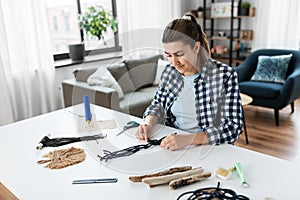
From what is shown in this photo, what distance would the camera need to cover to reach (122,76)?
3430 millimetres

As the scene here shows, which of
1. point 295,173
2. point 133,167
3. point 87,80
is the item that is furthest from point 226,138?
point 87,80

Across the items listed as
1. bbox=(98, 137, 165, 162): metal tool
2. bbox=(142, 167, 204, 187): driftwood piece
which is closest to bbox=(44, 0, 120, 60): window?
bbox=(98, 137, 165, 162): metal tool

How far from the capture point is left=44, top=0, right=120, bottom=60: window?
12.2 feet

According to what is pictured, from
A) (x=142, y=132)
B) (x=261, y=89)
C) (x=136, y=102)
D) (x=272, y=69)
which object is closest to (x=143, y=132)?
(x=142, y=132)

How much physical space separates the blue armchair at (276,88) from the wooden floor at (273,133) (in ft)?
0.45

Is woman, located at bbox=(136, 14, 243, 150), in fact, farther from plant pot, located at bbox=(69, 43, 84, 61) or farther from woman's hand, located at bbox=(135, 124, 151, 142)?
plant pot, located at bbox=(69, 43, 84, 61)

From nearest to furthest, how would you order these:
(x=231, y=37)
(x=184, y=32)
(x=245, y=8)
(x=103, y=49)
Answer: (x=184, y=32) → (x=103, y=49) → (x=245, y=8) → (x=231, y=37)

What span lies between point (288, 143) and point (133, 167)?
7.46ft

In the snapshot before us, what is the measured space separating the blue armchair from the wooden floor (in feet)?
0.45

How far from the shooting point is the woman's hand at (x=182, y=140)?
47.6 inches

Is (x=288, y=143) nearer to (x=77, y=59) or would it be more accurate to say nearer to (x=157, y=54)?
(x=157, y=54)

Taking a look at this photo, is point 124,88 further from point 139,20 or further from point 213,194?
point 213,194

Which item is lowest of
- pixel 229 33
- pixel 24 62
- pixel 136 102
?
pixel 136 102

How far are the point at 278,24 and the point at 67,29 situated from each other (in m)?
2.91
